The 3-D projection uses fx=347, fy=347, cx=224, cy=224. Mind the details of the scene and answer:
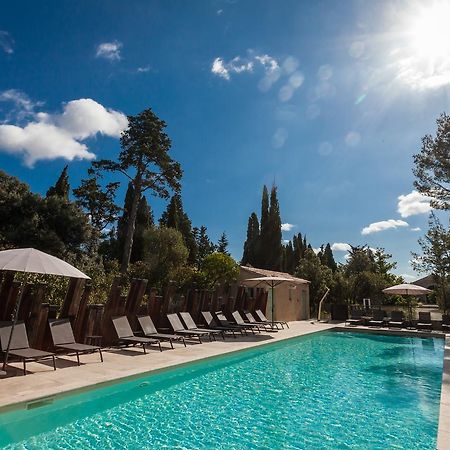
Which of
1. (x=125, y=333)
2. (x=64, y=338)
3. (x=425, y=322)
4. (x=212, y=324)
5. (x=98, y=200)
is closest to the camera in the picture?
(x=64, y=338)

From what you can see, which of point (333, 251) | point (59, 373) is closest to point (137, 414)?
point (59, 373)

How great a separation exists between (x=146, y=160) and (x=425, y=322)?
22554 millimetres

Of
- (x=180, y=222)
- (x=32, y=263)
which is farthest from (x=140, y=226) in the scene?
(x=32, y=263)

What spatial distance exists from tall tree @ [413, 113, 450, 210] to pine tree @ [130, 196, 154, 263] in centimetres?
2499

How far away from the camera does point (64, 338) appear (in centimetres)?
818

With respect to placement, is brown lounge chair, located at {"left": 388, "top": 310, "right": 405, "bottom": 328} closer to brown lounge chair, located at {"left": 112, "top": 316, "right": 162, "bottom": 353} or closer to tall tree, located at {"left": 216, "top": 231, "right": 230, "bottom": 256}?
brown lounge chair, located at {"left": 112, "top": 316, "right": 162, "bottom": 353}

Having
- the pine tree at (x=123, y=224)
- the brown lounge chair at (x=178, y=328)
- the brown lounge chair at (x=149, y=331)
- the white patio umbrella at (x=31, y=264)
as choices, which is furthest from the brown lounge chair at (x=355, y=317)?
the pine tree at (x=123, y=224)

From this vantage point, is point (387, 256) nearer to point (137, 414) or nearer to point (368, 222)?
point (368, 222)

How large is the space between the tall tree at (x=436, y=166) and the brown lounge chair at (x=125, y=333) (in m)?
15.3

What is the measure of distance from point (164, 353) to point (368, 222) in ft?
78.7

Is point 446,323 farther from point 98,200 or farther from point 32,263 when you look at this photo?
point 98,200

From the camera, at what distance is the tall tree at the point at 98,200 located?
93.2 feet

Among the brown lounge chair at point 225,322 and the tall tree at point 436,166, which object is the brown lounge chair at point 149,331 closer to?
the brown lounge chair at point 225,322

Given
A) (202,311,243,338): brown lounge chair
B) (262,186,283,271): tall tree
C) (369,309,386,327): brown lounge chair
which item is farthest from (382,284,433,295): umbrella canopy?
(262,186,283,271): tall tree
